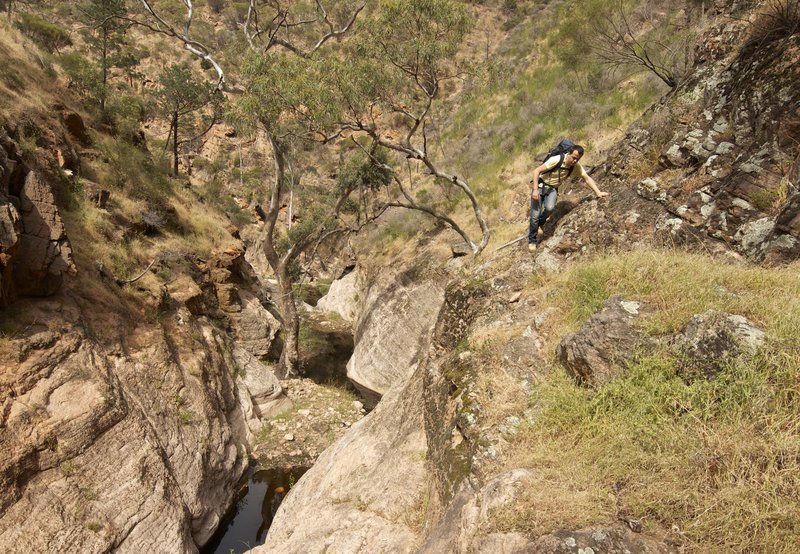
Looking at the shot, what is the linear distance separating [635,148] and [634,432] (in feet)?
19.5

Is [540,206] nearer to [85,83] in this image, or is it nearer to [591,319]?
[591,319]

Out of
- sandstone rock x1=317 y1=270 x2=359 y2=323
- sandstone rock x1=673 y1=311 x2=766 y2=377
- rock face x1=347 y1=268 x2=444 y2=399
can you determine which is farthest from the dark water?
sandstone rock x1=317 y1=270 x2=359 y2=323

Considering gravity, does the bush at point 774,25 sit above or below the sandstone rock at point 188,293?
above

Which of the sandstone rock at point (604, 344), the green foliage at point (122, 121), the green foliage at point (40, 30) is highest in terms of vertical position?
the green foliage at point (40, 30)

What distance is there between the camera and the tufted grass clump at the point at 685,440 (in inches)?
113

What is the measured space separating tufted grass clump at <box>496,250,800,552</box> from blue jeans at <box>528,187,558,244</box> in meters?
3.14

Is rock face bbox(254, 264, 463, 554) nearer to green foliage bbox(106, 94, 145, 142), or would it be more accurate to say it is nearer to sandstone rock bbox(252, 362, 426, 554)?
sandstone rock bbox(252, 362, 426, 554)

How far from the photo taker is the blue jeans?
7.81 meters

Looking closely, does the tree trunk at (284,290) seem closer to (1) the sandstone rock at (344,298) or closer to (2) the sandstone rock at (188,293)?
(2) the sandstone rock at (188,293)

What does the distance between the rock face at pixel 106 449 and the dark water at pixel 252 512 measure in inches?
26.8

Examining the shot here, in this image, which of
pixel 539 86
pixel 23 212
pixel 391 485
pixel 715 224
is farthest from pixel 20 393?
pixel 539 86

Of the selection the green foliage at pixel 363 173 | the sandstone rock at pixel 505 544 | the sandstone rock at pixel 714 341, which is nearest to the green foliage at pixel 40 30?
the green foliage at pixel 363 173

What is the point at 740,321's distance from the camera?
3781 mm

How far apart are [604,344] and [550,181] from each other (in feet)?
13.0
